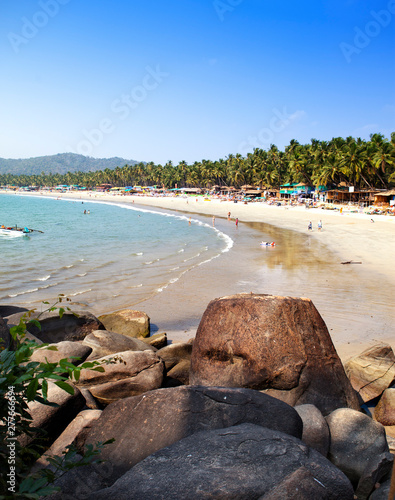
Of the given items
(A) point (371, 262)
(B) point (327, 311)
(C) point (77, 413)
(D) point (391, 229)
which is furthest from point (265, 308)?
(D) point (391, 229)

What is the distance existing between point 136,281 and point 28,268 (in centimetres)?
796

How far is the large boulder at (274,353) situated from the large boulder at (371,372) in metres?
1.25

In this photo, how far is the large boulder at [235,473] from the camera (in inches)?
115

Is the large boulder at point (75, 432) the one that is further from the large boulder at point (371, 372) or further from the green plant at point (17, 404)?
the large boulder at point (371, 372)

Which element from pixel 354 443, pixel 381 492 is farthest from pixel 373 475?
pixel 354 443

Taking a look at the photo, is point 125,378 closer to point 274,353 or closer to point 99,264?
point 274,353

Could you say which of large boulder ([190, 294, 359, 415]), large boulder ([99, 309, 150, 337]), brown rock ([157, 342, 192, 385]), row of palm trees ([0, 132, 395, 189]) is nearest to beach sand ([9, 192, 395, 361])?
large boulder ([99, 309, 150, 337])

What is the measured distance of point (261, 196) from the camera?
108 m

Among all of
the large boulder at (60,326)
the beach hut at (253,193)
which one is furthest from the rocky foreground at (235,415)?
the beach hut at (253,193)

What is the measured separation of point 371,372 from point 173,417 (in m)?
4.58

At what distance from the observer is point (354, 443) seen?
15.0ft

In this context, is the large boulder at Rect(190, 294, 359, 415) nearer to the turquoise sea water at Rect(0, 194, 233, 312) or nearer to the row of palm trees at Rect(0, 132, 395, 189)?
the turquoise sea water at Rect(0, 194, 233, 312)

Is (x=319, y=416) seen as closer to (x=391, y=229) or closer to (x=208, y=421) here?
(x=208, y=421)

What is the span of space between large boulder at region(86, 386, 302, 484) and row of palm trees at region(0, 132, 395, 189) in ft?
214
